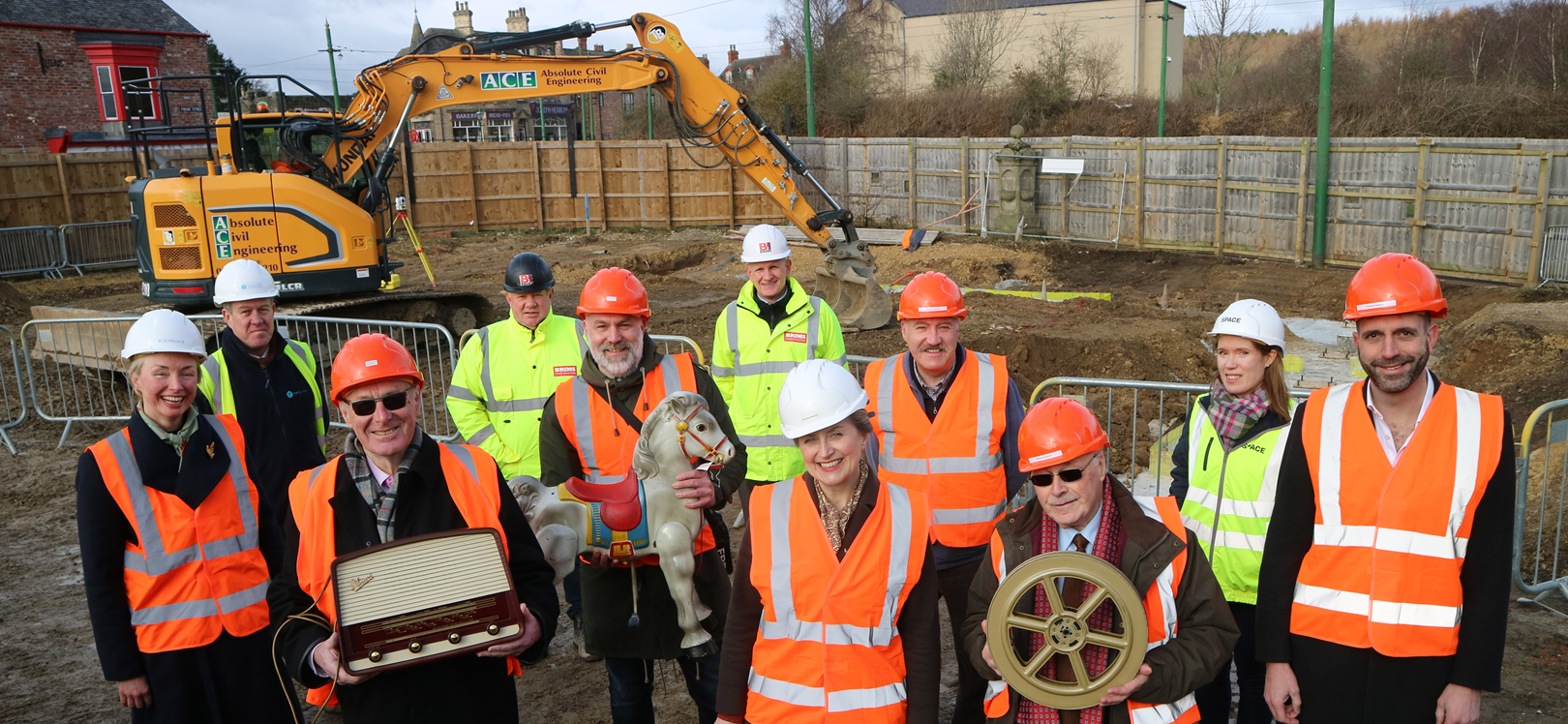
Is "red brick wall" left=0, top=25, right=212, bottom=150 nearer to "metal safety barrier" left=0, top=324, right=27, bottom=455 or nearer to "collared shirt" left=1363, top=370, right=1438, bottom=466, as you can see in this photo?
"metal safety barrier" left=0, top=324, right=27, bottom=455

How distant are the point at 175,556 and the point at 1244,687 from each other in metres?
3.86

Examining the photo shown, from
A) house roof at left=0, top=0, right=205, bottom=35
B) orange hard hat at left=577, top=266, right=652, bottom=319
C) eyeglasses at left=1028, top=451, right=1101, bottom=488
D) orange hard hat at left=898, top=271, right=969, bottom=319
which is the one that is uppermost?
house roof at left=0, top=0, right=205, bottom=35

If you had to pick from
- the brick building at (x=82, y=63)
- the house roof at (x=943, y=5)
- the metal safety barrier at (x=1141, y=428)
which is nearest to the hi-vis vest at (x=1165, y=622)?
the metal safety barrier at (x=1141, y=428)

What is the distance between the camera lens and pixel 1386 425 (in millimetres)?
3039

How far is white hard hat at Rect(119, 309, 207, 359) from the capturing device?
369 cm

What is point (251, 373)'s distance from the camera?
15.8 ft

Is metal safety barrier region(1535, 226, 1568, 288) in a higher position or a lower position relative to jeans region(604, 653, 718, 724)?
higher

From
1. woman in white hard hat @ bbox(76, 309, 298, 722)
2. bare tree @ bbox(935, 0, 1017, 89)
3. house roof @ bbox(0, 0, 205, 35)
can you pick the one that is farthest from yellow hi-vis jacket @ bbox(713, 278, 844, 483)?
house roof @ bbox(0, 0, 205, 35)

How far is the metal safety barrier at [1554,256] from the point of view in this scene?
1445 cm

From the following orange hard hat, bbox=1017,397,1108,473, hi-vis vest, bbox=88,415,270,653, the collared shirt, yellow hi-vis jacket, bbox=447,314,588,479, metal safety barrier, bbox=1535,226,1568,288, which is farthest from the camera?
metal safety barrier, bbox=1535,226,1568,288

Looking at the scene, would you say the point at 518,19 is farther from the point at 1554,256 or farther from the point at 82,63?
the point at 1554,256

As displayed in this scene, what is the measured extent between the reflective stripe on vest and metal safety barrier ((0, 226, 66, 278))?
70.6 feet

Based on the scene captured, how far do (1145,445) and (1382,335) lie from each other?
19.6ft

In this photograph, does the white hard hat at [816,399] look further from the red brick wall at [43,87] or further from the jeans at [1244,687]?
the red brick wall at [43,87]
